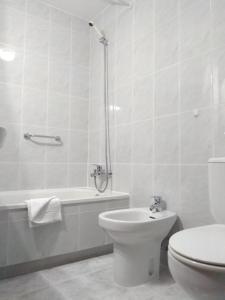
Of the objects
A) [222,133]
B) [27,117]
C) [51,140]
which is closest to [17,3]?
[27,117]

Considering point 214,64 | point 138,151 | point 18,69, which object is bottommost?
point 138,151

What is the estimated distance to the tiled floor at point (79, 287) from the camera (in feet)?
4.75

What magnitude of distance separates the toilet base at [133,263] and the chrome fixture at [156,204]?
0.85 ft

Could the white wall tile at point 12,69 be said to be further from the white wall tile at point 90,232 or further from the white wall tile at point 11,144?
the white wall tile at point 90,232

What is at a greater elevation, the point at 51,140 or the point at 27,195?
the point at 51,140

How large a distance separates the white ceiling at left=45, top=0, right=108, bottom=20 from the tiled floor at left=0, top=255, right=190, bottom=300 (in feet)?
8.57

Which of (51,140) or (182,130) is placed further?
(51,140)

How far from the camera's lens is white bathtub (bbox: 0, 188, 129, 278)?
168 cm

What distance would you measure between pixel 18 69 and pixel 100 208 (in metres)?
1.63

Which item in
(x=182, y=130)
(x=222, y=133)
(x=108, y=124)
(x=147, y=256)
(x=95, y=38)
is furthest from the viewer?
(x=95, y=38)

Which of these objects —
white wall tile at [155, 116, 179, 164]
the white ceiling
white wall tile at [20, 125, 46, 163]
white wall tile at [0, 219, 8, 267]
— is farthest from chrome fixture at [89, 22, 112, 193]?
white wall tile at [0, 219, 8, 267]

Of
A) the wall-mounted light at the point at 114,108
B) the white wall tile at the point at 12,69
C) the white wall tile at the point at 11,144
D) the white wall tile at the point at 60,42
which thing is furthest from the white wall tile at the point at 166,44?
the white wall tile at the point at 11,144

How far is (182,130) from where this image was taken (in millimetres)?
1782

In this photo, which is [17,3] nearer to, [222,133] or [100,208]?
[100,208]
